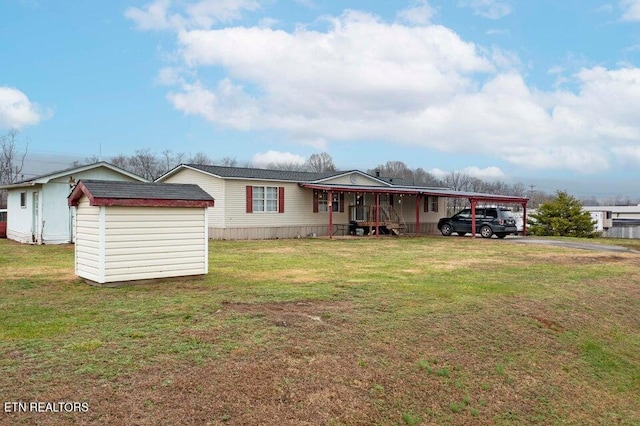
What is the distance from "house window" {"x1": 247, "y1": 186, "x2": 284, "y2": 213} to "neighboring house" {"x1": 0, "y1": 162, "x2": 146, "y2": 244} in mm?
4723

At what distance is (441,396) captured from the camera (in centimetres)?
507

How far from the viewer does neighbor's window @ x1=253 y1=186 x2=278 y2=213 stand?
2130cm

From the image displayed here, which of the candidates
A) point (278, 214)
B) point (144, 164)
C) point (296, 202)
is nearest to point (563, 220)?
point (296, 202)

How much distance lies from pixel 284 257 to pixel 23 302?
733cm

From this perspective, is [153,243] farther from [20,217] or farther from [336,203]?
[336,203]

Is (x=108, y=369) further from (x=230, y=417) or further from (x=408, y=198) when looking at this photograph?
(x=408, y=198)

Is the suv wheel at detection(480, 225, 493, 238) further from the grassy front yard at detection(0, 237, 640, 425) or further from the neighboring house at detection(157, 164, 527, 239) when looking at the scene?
the grassy front yard at detection(0, 237, 640, 425)

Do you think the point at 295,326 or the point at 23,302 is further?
the point at 23,302

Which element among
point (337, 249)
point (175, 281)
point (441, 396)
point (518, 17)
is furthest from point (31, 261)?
point (518, 17)

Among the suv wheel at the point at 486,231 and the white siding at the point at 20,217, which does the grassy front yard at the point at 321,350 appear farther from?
the suv wheel at the point at 486,231

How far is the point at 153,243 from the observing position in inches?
341

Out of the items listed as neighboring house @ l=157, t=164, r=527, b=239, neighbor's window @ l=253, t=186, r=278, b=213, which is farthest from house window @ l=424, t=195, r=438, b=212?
neighbor's window @ l=253, t=186, r=278, b=213

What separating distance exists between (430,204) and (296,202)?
30.6 feet

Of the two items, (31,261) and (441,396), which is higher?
(31,261)
